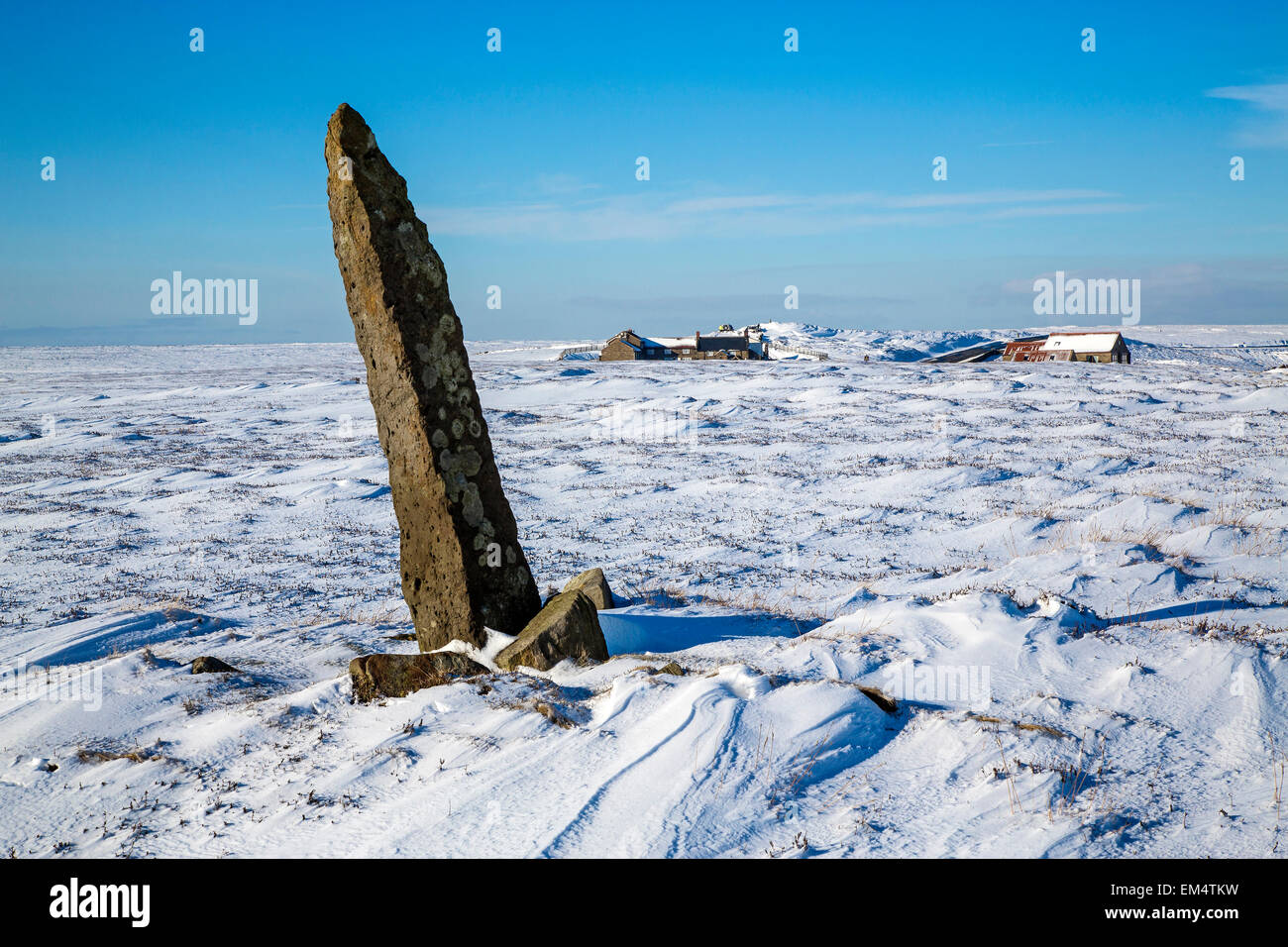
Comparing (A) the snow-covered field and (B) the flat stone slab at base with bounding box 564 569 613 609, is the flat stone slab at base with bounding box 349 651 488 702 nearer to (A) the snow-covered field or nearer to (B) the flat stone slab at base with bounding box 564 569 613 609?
(A) the snow-covered field

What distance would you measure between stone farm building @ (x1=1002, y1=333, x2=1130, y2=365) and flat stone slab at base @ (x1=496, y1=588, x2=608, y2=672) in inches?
1805

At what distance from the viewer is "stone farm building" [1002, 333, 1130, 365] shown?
1757 inches

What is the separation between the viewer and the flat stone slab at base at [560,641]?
5.30m

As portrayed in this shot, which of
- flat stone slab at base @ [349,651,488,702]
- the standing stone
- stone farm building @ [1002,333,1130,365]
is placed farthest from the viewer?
stone farm building @ [1002,333,1130,365]

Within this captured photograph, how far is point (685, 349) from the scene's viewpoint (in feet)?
Answer: 193

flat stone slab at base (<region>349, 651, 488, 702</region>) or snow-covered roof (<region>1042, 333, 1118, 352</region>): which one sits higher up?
snow-covered roof (<region>1042, 333, 1118, 352</region>)

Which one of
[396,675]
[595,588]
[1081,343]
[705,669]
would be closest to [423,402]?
[396,675]

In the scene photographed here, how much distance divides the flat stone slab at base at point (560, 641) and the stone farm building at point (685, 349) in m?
51.4

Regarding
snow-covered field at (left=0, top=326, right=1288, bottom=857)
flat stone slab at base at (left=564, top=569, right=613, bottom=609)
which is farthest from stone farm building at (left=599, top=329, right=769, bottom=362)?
flat stone slab at base at (left=564, top=569, right=613, bottom=609)

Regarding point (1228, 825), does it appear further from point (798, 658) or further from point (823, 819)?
point (798, 658)

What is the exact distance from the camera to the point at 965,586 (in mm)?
7727

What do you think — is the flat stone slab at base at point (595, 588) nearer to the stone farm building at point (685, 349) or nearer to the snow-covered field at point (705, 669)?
the snow-covered field at point (705, 669)
